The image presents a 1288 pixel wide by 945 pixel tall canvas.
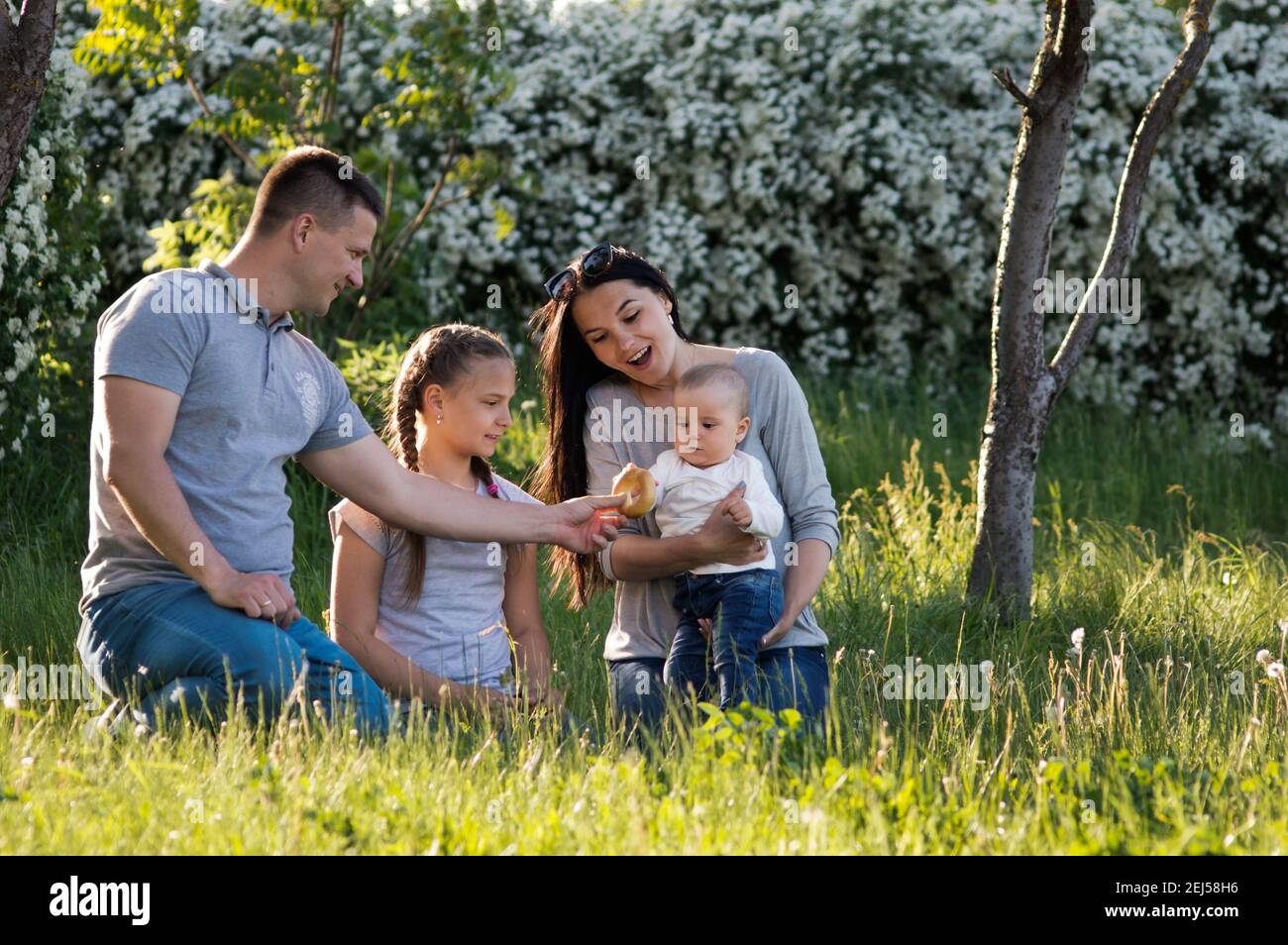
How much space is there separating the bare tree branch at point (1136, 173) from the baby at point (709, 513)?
1.81 metres

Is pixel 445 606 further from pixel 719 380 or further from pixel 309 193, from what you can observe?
pixel 309 193

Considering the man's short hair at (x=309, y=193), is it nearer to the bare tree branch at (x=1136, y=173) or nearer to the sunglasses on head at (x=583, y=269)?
the sunglasses on head at (x=583, y=269)

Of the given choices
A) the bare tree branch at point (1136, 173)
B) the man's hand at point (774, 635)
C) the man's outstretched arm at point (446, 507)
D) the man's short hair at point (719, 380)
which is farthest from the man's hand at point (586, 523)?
the bare tree branch at point (1136, 173)

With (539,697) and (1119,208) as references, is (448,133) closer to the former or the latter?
Result: (1119,208)

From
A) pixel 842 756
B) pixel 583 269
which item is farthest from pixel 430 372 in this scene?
pixel 842 756

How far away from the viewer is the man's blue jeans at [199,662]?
3.57 meters

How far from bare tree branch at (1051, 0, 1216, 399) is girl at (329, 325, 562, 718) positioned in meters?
2.27

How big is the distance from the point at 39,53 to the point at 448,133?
4568mm

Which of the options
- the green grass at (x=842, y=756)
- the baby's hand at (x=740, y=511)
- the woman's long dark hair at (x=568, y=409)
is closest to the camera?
the green grass at (x=842, y=756)

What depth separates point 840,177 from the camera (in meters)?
8.98

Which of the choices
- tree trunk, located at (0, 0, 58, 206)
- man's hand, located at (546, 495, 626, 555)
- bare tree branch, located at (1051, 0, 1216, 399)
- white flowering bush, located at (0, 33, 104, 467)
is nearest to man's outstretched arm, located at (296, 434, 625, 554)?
man's hand, located at (546, 495, 626, 555)

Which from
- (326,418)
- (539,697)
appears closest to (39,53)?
(326,418)

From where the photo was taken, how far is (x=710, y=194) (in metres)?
9.00

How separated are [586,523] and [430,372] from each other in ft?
2.07
